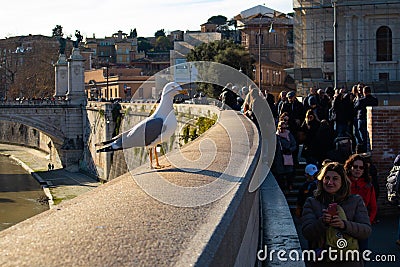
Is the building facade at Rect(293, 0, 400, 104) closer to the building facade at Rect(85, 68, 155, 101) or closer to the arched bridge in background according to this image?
the building facade at Rect(85, 68, 155, 101)

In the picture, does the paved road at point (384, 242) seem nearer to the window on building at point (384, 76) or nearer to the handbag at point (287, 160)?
the handbag at point (287, 160)

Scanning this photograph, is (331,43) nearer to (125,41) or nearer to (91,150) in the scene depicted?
(91,150)

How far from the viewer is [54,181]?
145 feet

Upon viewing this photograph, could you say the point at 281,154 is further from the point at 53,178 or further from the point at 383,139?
the point at 53,178

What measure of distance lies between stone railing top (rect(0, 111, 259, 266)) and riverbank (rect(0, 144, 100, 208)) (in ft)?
99.2

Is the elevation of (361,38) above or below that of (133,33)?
below

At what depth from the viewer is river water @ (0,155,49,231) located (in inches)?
1326

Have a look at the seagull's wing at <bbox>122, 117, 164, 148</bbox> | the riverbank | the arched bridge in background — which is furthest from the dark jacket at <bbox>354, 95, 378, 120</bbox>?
the arched bridge in background

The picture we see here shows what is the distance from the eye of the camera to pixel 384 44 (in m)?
31.8

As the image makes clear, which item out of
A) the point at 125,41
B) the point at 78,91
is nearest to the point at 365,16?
the point at 78,91

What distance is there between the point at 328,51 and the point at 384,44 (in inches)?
102

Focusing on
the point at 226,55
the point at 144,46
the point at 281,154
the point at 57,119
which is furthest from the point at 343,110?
the point at 144,46

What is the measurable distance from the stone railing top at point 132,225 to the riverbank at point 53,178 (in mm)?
30242

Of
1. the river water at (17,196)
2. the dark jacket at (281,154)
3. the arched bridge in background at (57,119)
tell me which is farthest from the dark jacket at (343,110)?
the arched bridge in background at (57,119)
